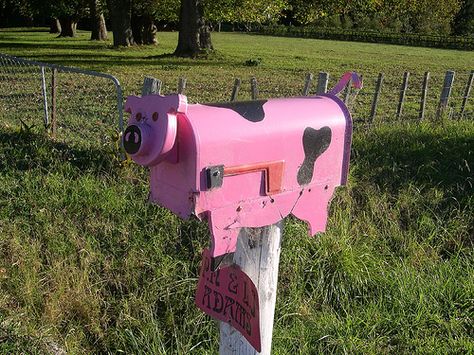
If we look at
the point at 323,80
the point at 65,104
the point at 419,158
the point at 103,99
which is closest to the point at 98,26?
the point at 103,99

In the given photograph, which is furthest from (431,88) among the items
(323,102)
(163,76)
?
(323,102)

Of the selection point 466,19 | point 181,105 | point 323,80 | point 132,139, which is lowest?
point 466,19

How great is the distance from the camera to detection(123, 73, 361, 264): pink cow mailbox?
1.65 m

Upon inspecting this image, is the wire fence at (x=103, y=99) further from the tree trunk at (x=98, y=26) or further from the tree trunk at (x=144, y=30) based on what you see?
the tree trunk at (x=98, y=26)

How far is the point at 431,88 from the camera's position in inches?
552

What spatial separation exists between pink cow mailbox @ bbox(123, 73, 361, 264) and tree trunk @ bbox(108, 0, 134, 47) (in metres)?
25.4

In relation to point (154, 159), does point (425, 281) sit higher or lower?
lower

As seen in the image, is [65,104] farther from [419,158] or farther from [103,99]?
[419,158]

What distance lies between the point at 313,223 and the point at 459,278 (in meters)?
2.10

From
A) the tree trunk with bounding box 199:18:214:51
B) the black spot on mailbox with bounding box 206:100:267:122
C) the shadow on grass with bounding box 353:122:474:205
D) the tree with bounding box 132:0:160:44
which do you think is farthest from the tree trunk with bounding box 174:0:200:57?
the black spot on mailbox with bounding box 206:100:267:122

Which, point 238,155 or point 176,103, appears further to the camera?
point 238,155

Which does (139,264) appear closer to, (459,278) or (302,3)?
(459,278)

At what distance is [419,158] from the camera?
609 cm

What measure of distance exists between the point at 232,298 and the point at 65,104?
27.3ft
